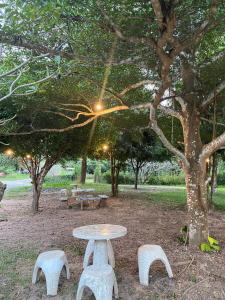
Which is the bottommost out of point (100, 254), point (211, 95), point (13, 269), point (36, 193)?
point (13, 269)

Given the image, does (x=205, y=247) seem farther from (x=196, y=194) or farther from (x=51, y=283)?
(x=51, y=283)

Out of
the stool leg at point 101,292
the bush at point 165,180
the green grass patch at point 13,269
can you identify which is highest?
the bush at point 165,180

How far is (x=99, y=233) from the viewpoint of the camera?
12.7ft

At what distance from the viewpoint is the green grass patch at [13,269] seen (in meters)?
3.94

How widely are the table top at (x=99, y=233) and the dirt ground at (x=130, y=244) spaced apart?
68 centimetres

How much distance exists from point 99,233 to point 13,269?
159 cm

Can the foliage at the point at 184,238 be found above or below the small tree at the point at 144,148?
below

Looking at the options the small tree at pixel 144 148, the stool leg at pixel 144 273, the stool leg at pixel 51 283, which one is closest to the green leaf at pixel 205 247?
the stool leg at pixel 144 273

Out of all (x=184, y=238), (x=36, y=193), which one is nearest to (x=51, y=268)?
(x=184, y=238)

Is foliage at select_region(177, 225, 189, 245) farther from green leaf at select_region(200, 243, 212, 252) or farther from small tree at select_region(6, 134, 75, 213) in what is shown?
small tree at select_region(6, 134, 75, 213)

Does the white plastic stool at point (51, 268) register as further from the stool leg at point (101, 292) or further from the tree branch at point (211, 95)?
the tree branch at point (211, 95)

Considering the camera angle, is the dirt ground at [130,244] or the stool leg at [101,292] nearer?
the stool leg at [101,292]

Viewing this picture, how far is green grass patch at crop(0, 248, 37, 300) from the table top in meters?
0.99

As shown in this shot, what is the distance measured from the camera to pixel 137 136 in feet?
35.2
